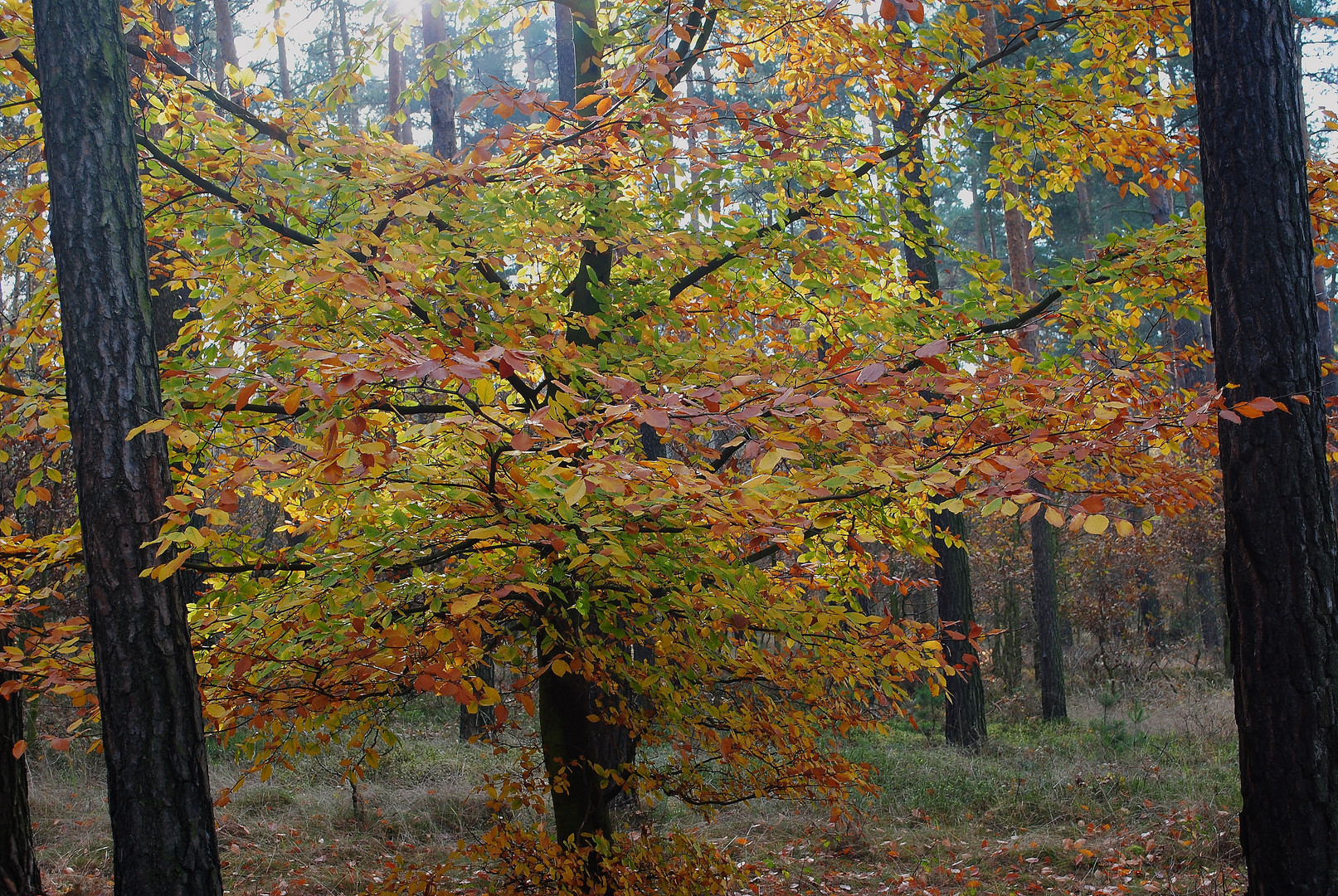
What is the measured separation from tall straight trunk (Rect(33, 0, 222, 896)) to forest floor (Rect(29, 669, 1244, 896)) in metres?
3.72

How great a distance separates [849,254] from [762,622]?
2225 mm

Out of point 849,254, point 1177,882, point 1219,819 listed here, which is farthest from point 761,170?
point 1219,819

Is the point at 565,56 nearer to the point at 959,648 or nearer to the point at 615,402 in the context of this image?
the point at 615,402

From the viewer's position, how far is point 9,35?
371 cm

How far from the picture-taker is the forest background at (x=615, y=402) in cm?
293

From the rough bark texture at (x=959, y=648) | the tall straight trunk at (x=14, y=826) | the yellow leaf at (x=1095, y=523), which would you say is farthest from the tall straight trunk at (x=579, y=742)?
the rough bark texture at (x=959, y=648)

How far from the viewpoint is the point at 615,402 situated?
3.92 metres

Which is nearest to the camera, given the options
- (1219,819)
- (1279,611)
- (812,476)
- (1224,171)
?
(812,476)

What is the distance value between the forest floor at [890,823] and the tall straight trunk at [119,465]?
147 inches

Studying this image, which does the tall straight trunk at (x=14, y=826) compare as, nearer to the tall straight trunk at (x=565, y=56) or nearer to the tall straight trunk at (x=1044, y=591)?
the tall straight trunk at (x=565, y=56)

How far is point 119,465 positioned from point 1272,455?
4690 millimetres

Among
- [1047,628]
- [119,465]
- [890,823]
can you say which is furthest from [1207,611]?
[119,465]

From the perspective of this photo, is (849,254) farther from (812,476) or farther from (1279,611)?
(1279,611)

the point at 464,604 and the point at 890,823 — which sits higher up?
the point at 464,604
